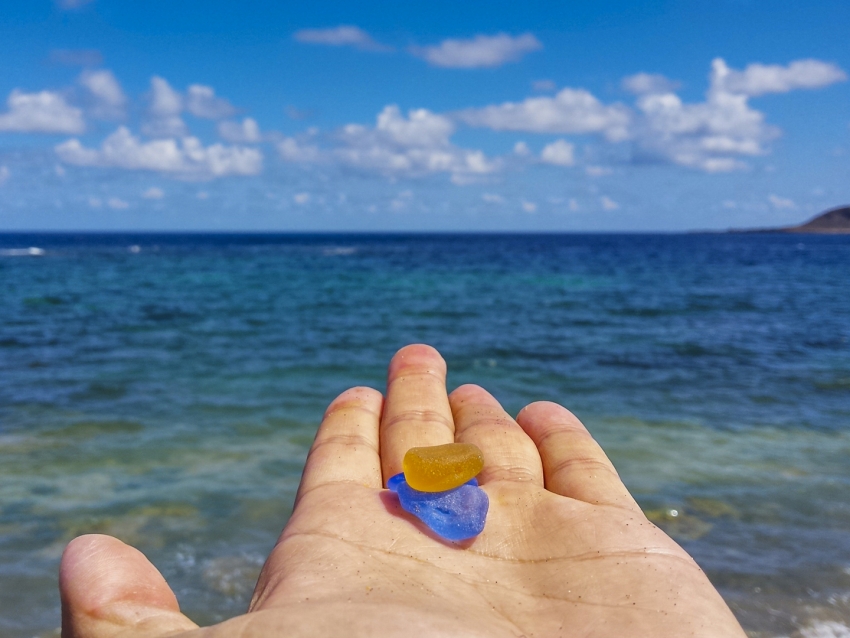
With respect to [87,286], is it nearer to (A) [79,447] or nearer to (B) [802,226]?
(A) [79,447]

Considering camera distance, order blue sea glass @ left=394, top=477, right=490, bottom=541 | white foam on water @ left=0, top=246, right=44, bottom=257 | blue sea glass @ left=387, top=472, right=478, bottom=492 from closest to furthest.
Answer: blue sea glass @ left=394, top=477, right=490, bottom=541, blue sea glass @ left=387, top=472, right=478, bottom=492, white foam on water @ left=0, top=246, right=44, bottom=257

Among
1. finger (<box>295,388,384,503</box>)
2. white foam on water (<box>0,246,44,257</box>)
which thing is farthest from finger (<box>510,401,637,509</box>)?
white foam on water (<box>0,246,44,257</box>)

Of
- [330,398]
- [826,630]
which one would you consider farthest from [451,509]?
[330,398]

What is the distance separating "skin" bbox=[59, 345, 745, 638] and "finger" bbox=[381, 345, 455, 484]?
28mm

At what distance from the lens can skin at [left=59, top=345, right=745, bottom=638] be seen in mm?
2227

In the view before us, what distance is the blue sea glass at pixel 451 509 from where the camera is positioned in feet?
9.11

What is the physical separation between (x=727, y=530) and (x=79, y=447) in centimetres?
674

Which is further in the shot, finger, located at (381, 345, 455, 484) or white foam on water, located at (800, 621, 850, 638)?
white foam on water, located at (800, 621, 850, 638)

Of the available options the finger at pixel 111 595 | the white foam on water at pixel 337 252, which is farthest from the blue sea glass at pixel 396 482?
the white foam on water at pixel 337 252

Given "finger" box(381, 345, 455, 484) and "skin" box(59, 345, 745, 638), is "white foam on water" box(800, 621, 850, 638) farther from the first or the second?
"finger" box(381, 345, 455, 484)

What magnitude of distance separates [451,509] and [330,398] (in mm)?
6923

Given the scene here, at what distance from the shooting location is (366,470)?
10.9ft

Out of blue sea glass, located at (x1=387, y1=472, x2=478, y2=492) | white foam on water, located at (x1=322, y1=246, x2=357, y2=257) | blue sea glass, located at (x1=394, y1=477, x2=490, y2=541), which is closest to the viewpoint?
blue sea glass, located at (x1=394, y1=477, x2=490, y2=541)

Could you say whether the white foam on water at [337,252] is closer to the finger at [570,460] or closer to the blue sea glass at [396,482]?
the finger at [570,460]
